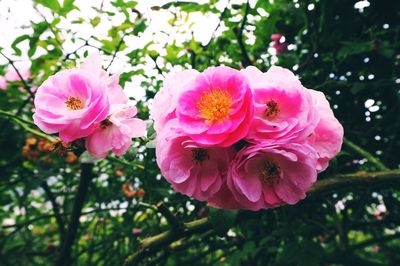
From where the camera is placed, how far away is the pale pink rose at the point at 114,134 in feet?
2.33

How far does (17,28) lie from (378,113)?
5.60ft

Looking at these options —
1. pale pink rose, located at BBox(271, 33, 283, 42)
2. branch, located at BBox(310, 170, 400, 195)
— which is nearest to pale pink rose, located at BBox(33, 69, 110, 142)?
branch, located at BBox(310, 170, 400, 195)

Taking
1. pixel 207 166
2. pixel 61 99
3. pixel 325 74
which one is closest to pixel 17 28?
pixel 61 99

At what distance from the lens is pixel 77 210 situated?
1153 millimetres

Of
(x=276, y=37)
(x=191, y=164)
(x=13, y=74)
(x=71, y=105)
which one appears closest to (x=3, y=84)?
(x=13, y=74)

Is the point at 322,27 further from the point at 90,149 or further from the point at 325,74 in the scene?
the point at 90,149

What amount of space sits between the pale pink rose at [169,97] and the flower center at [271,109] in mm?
142

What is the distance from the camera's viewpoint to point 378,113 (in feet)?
5.94

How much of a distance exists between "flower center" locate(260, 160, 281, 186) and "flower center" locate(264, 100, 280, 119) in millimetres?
84

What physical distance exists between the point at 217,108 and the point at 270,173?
0.49ft

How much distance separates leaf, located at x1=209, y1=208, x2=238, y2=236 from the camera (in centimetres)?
78

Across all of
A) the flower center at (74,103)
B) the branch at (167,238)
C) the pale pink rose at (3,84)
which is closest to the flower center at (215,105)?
the flower center at (74,103)

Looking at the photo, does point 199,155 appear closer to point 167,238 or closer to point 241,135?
point 241,135

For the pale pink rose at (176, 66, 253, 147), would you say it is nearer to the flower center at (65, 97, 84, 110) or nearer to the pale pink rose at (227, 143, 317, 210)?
the pale pink rose at (227, 143, 317, 210)
